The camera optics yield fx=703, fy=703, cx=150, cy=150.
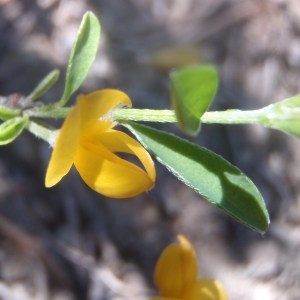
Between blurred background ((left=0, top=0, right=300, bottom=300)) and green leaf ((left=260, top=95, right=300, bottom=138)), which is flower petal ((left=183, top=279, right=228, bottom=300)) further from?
blurred background ((left=0, top=0, right=300, bottom=300))

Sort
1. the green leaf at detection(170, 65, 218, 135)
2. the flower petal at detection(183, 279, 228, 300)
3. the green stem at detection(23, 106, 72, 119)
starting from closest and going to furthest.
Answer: the green leaf at detection(170, 65, 218, 135) → the green stem at detection(23, 106, 72, 119) → the flower petal at detection(183, 279, 228, 300)

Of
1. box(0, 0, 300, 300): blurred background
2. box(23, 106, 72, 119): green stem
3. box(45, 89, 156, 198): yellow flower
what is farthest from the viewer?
box(0, 0, 300, 300): blurred background

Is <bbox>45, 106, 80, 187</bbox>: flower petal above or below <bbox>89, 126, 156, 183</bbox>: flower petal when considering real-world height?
below

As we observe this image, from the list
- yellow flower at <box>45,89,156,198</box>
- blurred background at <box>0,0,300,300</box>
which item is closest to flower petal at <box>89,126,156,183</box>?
yellow flower at <box>45,89,156,198</box>

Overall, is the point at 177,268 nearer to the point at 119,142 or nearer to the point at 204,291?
the point at 204,291

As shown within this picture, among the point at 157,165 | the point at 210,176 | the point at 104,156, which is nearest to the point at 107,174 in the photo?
the point at 104,156

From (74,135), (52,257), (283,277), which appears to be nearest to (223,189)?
(74,135)

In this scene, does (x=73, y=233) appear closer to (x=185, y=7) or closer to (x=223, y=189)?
(x=185, y=7)
